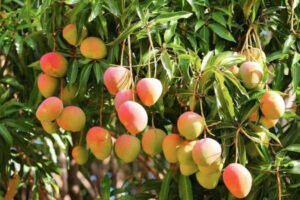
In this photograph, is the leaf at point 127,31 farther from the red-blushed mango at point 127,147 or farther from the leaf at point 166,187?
the leaf at point 166,187

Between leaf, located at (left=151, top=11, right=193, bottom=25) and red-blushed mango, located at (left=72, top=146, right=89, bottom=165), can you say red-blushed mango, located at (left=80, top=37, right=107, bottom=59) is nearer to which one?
leaf, located at (left=151, top=11, right=193, bottom=25)

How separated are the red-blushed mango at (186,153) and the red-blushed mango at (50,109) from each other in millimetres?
265

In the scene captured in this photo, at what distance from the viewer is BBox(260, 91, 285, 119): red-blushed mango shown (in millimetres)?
1204

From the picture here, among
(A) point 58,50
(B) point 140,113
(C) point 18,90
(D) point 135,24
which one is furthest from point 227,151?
(C) point 18,90

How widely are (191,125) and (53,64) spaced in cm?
34

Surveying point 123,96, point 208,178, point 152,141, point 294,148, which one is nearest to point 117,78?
point 123,96

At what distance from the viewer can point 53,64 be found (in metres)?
1.33

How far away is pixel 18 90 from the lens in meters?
1.82

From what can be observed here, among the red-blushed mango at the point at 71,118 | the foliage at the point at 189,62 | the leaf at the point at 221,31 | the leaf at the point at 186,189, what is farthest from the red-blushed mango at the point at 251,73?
the red-blushed mango at the point at 71,118

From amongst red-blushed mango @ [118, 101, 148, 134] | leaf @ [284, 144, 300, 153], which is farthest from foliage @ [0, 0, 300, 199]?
red-blushed mango @ [118, 101, 148, 134]

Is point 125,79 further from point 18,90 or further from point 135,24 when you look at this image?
point 18,90

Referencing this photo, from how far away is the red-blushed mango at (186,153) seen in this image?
1182mm

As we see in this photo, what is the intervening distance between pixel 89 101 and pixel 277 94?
47 cm

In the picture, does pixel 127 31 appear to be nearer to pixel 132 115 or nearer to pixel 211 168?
pixel 132 115
